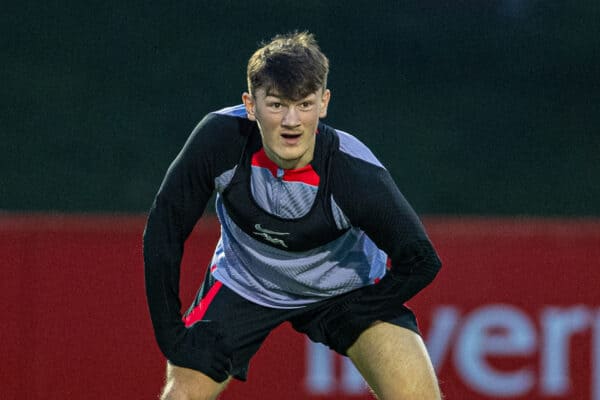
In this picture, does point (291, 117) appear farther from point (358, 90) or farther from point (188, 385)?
point (358, 90)

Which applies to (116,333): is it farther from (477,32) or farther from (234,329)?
(477,32)

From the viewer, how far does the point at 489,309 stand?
679 cm

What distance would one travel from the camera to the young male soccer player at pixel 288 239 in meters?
4.04

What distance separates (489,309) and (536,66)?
3.72 meters

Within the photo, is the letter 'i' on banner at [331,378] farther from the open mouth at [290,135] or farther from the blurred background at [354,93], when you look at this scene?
the open mouth at [290,135]

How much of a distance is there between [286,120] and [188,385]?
3.21ft

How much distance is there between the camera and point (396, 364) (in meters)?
4.22

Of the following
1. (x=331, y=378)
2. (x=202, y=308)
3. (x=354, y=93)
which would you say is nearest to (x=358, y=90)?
(x=354, y=93)

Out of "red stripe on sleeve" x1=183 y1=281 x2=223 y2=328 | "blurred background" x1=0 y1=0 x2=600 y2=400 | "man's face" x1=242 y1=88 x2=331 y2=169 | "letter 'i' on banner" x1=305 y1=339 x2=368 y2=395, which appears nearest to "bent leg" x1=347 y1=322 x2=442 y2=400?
"red stripe on sleeve" x1=183 y1=281 x2=223 y2=328

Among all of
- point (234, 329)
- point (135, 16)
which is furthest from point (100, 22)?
point (234, 329)

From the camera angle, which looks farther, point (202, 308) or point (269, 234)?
point (202, 308)

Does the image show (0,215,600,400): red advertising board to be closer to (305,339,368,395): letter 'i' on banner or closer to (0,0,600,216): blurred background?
(305,339,368,395): letter 'i' on banner

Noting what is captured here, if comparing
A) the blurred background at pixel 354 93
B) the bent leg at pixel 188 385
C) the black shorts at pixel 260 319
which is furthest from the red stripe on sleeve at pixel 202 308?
the blurred background at pixel 354 93

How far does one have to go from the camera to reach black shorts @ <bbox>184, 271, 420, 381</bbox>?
4.34m
